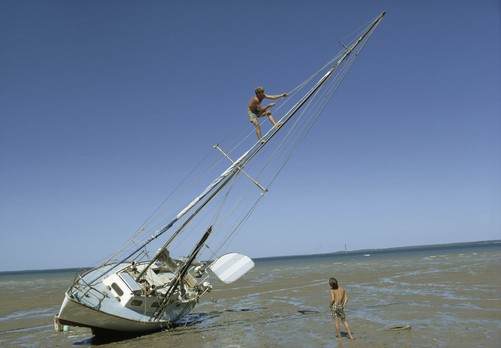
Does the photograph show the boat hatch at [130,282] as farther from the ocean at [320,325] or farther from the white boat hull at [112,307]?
the ocean at [320,325]

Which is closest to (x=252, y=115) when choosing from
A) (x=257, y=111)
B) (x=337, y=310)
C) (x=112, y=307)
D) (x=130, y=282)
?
(x=257, y=111)

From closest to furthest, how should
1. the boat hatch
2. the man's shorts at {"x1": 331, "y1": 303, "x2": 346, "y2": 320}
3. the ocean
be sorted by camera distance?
the man's shorts at {"x1": 331, "y1": 303, "x2": 346, "y2": 320} → the ocean → the boat hatch

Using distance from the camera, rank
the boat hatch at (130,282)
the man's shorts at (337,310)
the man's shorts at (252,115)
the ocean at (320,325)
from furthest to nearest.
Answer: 1. the boat hatch at (130,282)
2. the man's shorts at (252,115)
3. the ocean at (320,325)
4. the man's shorts at (337,310)

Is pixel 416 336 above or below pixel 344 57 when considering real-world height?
below

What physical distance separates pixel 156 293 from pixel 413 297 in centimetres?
1656

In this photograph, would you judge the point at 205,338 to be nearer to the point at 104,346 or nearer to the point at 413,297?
the point at 104,346

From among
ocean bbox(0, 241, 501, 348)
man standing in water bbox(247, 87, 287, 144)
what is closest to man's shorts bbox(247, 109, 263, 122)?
man standing in water bbox(247, 87, 287, 144)

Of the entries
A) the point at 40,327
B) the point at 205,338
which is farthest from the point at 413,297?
the point at 40,327

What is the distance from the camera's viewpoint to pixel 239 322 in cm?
1838

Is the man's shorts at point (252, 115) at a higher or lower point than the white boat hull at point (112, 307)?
higher

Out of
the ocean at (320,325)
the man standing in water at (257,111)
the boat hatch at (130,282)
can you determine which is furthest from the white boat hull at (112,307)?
the man standing in water at (257,111)

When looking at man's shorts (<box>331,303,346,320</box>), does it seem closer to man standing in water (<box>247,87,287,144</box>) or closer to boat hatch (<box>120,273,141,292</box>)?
man standing in water (<box>247,87,287,144</box>)

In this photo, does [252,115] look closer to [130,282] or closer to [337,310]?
[337,310]

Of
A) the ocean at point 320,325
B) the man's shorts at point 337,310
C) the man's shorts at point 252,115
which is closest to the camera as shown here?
the man's shorts at point 337,310
